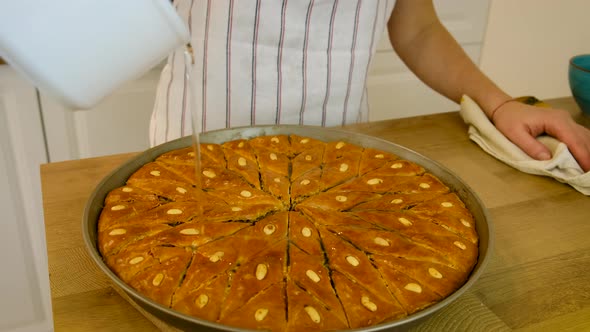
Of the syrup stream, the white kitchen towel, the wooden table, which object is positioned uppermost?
the syrup stream

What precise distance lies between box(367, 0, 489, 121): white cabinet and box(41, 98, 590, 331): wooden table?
47.9 inches

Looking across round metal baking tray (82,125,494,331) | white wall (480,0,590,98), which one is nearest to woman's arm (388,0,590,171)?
round metal baking tray (82,125,494,331)

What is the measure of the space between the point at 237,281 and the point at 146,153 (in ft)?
1.31

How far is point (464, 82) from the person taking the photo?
1350 millimetres

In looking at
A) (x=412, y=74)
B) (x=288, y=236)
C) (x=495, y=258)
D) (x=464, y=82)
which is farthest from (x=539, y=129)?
(x=412, y=74)

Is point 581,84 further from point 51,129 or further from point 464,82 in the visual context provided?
point 51,129

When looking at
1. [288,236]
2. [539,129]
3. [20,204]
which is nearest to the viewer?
[288,236]

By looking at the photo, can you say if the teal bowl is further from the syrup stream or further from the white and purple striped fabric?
the syrup stream

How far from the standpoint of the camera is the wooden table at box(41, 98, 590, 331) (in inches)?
28.4

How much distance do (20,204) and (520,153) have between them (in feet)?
5.18

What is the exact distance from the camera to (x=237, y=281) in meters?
0.67

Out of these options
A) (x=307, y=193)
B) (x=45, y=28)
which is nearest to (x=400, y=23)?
(x=307, y=193)

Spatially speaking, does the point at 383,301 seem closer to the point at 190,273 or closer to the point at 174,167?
the point at 190,273

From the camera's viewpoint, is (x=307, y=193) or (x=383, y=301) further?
(x=307, y=193)
